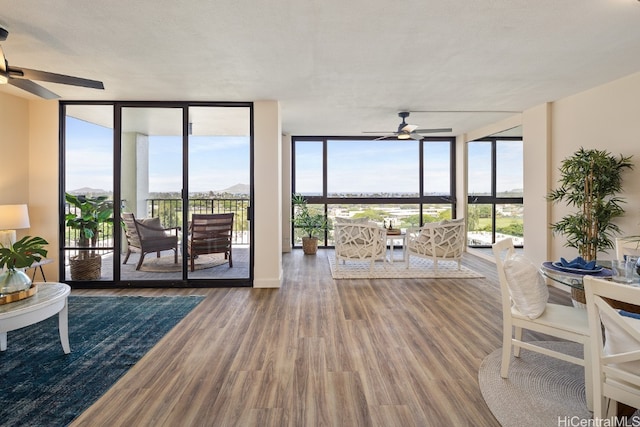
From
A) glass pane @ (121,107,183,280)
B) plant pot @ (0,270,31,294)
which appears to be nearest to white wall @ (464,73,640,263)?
glass pane @ (121,107,183,280)

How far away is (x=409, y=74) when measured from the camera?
342cm

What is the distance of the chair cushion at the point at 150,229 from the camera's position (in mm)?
4477

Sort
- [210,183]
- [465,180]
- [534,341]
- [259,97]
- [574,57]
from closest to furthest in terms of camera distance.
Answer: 1. [534,341]
2. [574,57]
3. [259,97]
4. [210,183]
5. [465,180]

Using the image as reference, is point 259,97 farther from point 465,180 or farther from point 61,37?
point 465,180

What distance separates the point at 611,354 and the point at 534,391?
741 millimetres

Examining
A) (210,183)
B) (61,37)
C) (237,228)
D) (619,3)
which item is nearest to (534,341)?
(619,3)

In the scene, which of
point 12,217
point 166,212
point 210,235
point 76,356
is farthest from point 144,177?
point 76,356

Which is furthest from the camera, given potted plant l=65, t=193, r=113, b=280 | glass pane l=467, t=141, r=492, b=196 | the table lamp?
glass pane l=467, t=141, r=492, b=196

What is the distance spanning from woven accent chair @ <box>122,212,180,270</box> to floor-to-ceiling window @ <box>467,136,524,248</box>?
20.6 ft

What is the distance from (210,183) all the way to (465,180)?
568 centimetres

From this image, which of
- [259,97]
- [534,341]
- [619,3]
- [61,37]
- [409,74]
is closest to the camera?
[619,3]

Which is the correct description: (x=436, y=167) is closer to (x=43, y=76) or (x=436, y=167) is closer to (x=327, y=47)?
(x=327, y=47)

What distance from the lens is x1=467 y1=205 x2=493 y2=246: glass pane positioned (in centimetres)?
726

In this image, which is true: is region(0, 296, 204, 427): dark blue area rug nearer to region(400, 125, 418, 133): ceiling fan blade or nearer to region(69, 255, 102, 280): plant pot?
region(69, 255, 102, 280): plant pot
